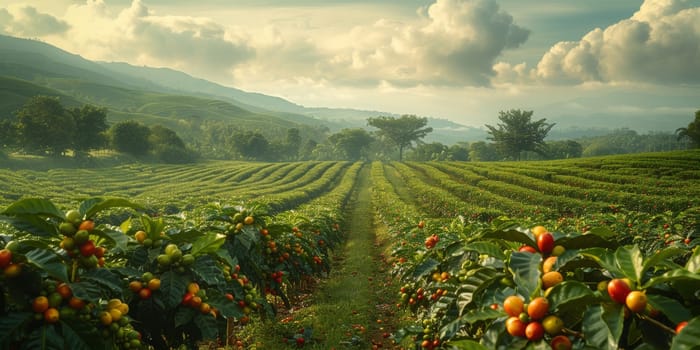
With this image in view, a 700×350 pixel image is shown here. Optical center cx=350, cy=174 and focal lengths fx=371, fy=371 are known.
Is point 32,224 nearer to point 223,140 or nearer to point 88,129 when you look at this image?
point 88,129

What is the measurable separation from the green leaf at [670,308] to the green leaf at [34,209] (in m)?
3.14

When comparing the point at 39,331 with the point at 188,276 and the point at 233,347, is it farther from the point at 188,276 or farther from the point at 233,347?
the point at 233,347

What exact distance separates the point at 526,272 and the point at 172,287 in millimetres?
2353

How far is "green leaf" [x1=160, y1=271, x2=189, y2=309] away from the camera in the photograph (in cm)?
264

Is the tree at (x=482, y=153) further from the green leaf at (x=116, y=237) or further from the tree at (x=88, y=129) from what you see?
the green leaf at (x=116, y=237)

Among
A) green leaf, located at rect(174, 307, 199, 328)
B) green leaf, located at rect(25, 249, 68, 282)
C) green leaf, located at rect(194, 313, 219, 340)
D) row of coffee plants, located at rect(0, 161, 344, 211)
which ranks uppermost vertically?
green leaf, located at rect(25, 249, 68, 282)

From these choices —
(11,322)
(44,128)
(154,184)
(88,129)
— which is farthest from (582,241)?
(88,129)

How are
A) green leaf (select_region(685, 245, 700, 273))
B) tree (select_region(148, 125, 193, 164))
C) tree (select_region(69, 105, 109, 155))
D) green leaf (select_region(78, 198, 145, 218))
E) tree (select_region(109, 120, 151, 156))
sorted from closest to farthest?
green leaf (select_region(685, 245, 700, 273)) → green leaf (select_region(78, 198, 145, 218)) → tree (select_region(69, 105, 109, 155)) → tree (select_region(109, 120, 151, 156)) → tree (select_region(148, 125, 193, 164))

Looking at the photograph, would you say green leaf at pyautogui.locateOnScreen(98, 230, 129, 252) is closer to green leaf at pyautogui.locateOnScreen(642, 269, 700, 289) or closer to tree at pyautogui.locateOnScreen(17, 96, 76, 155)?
green leaf at pyautogui.locateOnScreen(642, 269, 700, 289)

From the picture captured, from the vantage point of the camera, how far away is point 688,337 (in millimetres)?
1330

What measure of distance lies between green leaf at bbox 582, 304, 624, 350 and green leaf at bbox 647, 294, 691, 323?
122mm

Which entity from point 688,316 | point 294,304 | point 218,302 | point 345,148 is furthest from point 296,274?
point 345,148

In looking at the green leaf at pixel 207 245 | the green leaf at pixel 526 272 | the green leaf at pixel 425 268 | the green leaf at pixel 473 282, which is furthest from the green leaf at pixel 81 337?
the green leaf at pixel 425 268

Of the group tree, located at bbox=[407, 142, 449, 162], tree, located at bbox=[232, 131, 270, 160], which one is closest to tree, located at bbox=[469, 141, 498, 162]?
tree, located at bbox=[407, 142, 449, 162]
